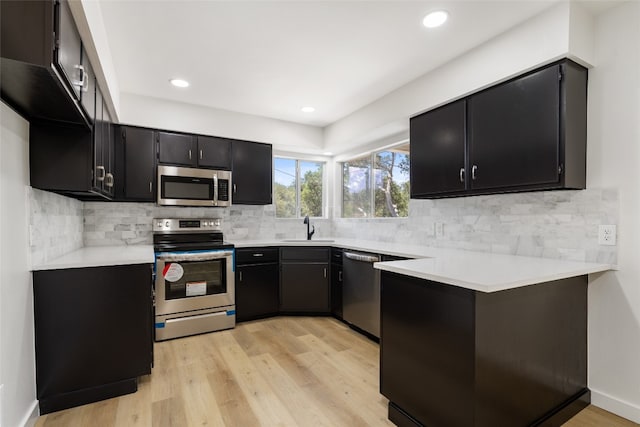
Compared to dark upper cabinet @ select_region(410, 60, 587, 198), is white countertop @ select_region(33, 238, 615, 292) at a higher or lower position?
lower

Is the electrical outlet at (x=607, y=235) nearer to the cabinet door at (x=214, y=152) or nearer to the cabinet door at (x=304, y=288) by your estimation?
the cabinet door at (x=304, y=288)

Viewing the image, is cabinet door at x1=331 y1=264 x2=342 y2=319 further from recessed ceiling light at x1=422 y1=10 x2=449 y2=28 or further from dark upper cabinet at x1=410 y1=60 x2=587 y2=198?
recessed ceiling light at x1=422 y1=10 x2=449 y2=28

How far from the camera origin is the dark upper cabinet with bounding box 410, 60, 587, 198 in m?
1.92

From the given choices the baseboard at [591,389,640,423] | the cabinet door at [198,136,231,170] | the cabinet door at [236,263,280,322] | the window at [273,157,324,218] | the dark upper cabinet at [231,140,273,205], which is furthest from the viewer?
the window at [273,157,324,218]

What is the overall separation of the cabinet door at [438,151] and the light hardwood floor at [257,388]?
155 centimetres

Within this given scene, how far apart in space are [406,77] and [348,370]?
2.53 m

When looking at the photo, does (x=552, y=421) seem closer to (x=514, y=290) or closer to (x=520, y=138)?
(x=514, y=290)

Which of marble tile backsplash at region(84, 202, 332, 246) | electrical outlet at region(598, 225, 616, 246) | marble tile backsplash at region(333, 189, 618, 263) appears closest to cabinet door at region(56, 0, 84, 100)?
marble tile backsplash at region(84, 202, 332, 246)

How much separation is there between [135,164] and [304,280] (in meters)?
2.19

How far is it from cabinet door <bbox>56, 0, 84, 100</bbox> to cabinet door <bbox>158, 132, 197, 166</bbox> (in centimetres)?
184

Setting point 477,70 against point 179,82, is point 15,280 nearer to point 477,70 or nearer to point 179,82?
point 179,82

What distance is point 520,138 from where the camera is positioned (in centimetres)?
209

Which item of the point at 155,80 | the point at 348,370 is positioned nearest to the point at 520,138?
the point at 348,370

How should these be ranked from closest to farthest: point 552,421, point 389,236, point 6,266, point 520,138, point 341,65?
point 6,266 < point 552,421 < point 520,138 < point 341,65 < point 389,236
